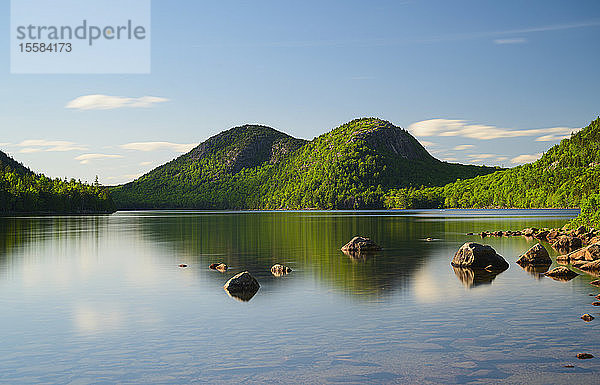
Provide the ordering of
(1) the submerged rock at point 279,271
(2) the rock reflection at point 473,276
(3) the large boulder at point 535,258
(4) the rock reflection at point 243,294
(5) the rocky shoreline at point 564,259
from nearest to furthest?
(4) the rock reflection at point 243,294 < (2) the rock reflection at point 473,276 < (5) the rocky shoreline at point 564,259 < (1) the submerged rock at point 279,271 < (3) the large boulder at point 535,258

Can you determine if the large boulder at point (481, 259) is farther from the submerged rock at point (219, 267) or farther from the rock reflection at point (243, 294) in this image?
the rock reflection at point (243, 294)

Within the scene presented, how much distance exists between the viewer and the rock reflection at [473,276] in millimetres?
33969

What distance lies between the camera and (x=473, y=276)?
37.2m

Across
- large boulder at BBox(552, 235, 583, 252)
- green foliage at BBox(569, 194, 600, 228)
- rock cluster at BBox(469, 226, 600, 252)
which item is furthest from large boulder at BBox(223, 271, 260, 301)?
green foliage at BBox(569, 194, 600, 228)

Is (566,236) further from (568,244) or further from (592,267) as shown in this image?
(592,267)

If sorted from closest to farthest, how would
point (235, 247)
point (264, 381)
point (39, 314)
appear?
point (264, 381) → point (39, 314) → point (235, 247)

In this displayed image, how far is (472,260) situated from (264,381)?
94.0 ft

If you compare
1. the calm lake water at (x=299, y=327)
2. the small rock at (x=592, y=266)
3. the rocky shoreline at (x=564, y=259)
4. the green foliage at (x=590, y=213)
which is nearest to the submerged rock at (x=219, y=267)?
the calm lake water at (x=299, y=327)

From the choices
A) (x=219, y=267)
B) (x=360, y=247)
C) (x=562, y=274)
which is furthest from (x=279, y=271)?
(x=562, y=274)

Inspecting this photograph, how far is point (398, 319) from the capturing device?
2364cm

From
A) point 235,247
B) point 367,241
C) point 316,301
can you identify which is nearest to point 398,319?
point 316,301

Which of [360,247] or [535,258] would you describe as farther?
[360,247]

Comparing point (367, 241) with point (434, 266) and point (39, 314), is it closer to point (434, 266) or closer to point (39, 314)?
point (434, 266)

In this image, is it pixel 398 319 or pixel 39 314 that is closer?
pixel 398 319
